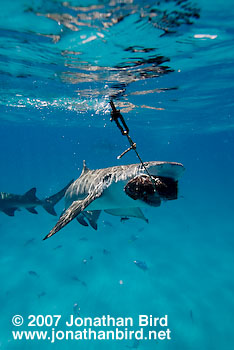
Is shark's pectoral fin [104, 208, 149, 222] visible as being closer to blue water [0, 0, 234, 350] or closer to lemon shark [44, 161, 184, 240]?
lemon shark [44, 161, 184, 240]

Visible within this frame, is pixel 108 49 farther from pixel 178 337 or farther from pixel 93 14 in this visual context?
pixel 178 337

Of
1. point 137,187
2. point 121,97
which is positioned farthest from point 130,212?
point 121,97

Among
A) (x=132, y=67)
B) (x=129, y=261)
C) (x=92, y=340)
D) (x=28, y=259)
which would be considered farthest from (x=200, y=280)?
(x=132, y=67)

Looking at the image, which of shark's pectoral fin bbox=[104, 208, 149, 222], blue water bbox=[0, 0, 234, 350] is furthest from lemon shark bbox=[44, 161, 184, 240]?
blue water bbox=[0, 0, 234, 350]

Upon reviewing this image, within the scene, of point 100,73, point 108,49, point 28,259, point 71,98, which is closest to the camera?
point 108,49

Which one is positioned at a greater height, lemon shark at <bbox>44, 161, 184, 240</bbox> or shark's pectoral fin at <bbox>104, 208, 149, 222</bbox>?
lemon shark at <bbox>44, 161, 184, 240</bbox>

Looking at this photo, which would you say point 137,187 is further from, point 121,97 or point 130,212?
point 121,97

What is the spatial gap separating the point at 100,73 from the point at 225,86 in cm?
899

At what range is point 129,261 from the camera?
14375 millimetres

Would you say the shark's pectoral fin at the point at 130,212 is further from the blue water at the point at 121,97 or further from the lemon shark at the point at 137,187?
the blue water at the point at 121,97

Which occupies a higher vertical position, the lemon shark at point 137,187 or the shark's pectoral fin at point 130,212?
the lemon shark at point 137,187

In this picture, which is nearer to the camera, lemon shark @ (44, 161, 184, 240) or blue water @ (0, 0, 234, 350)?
lemon shark @ (44, 161, 184, 240)

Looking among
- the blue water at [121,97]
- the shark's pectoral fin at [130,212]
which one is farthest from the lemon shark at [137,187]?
the blue water at [121,97]

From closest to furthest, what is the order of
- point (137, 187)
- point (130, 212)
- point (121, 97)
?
point (137, 187) < point (130, 212) < point (121, 97)
